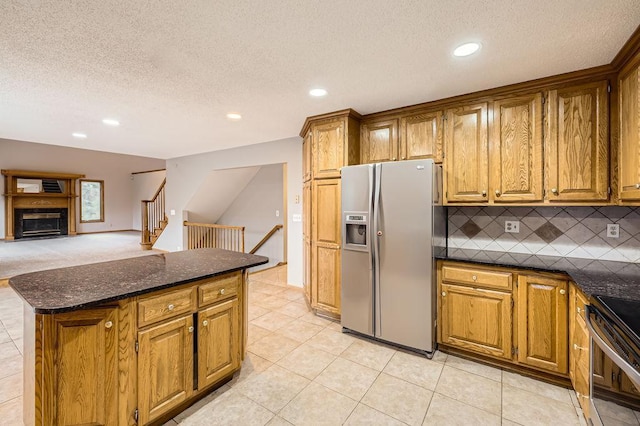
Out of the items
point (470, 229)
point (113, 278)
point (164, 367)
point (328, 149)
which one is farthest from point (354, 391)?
point (328, 149)

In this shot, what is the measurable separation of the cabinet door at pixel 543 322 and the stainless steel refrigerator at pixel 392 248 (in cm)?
66

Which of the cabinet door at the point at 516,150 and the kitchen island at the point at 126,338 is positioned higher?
the cabinet door at the point at 516,150

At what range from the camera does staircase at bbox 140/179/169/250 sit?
288 inches

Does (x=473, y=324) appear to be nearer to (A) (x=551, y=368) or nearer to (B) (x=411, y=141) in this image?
(A) (x=551, y=368)

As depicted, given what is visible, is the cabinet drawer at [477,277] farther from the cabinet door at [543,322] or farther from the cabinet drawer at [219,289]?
the cabinet drawer at [219,289]

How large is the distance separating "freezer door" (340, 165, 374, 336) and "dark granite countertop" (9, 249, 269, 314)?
0.98 m

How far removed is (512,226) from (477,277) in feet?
2.40

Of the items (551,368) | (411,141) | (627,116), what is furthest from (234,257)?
(627,116)

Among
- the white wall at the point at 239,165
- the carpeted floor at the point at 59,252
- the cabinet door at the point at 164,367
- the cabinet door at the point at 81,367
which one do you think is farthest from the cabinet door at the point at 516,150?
the carpeted floor at the point at 59,252

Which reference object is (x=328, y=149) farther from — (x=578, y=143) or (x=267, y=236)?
(x=267, y=236)

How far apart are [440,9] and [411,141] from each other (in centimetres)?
152

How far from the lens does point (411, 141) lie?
2980mm

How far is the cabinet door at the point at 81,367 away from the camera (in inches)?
54.2

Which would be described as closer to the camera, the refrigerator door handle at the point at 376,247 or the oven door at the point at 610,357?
the oven door at the point at 610,357
